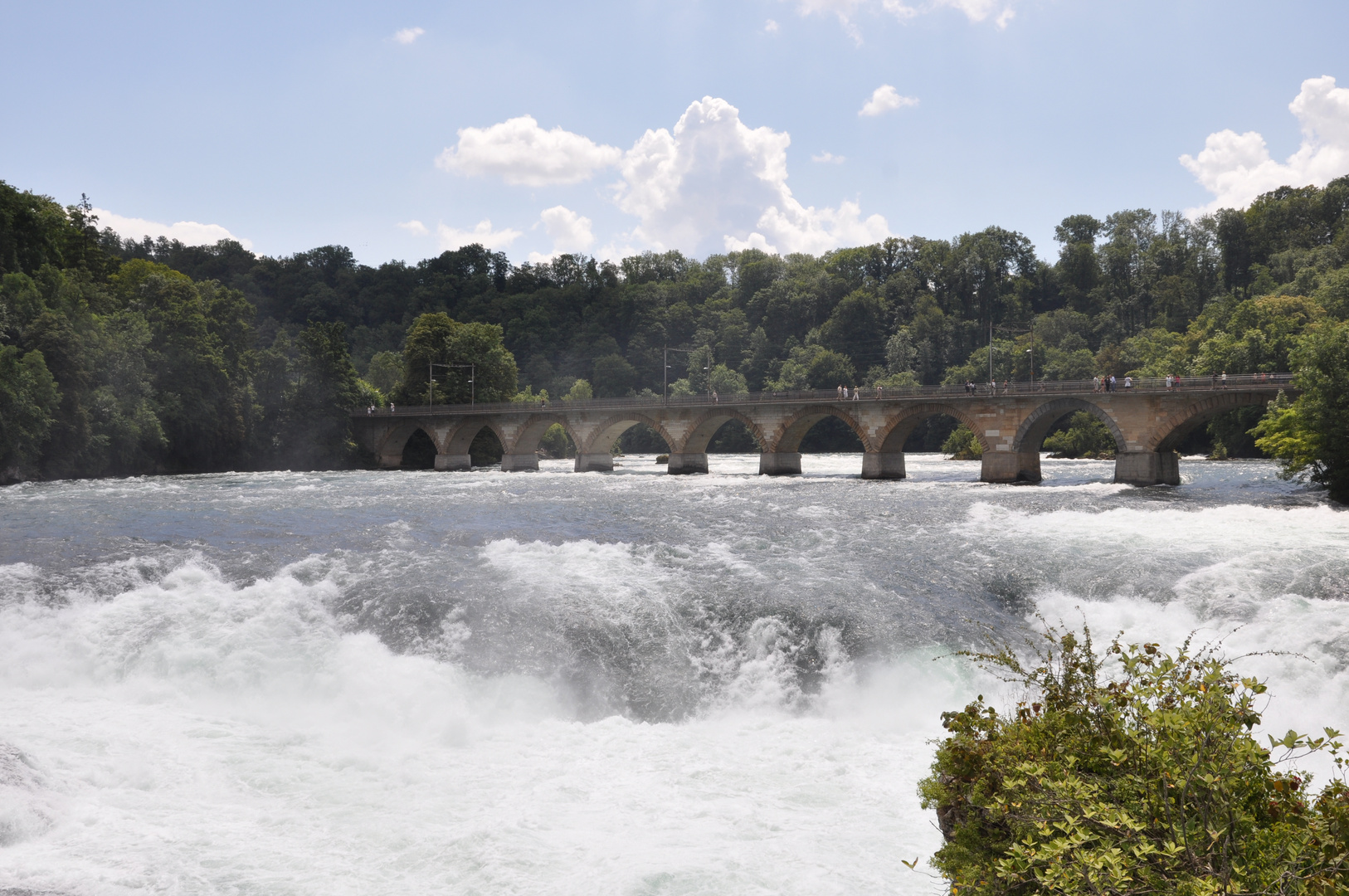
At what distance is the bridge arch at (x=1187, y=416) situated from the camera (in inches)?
1844

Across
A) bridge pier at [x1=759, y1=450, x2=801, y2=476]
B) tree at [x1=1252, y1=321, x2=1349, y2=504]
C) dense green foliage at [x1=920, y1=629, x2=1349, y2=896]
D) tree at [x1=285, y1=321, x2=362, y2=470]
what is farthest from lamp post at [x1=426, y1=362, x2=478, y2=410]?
dense green foliage at [x1=920, y1=629, x2=1349, y2=896]

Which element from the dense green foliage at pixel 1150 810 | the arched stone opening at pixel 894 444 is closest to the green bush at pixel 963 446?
the arched stone opening at pixel 894 444

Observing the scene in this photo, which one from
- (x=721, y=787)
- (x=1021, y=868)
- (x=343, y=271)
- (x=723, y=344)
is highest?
(x=343, y=271)

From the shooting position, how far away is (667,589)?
1902 cm

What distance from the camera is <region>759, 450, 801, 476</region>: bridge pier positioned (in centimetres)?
6306

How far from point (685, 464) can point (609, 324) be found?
89.7m

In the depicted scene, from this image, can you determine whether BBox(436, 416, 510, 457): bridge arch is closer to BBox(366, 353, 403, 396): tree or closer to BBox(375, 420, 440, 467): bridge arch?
BBox(375, 420, 440, 467): bridge arch

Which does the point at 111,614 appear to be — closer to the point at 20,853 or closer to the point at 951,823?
the point at 20,853

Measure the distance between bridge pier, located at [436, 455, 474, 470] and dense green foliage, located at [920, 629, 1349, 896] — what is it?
3057 inches

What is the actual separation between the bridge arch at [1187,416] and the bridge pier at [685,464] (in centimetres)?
3049

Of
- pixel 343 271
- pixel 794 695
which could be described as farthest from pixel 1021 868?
pixel 343 271

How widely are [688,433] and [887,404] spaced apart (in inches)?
640

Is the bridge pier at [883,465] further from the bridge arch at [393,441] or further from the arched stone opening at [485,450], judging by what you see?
the bridge arch at [393,441]

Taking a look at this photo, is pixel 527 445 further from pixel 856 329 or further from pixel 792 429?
pixel 856 329
